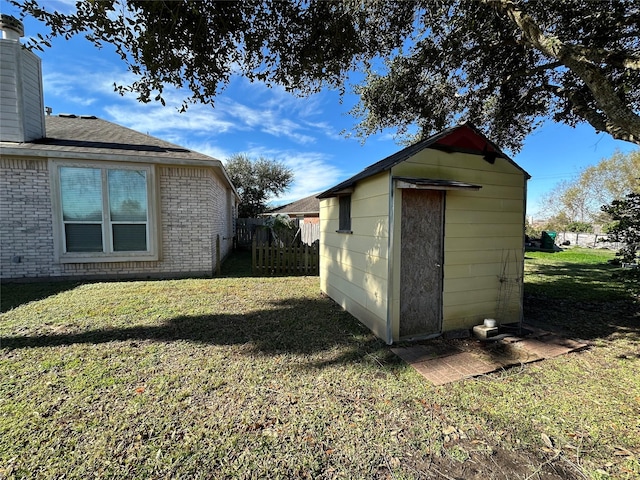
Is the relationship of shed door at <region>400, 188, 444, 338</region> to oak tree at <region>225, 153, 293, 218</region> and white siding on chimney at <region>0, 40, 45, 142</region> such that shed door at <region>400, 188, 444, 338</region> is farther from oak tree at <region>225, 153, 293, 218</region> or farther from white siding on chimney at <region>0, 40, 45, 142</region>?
oak tree at <region>225, 153, 293, 218</region>

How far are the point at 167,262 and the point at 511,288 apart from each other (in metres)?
8.53

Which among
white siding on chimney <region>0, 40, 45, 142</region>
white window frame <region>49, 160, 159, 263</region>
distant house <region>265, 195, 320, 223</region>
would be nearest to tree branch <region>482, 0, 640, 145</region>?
white window frame <region>49, 160, 159, 263</region>

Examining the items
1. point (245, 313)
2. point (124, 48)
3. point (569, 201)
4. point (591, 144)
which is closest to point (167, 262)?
point (245, 313)

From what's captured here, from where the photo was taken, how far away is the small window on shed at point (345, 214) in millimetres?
5301

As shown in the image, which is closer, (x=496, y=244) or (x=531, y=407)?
(x=531, y=407)

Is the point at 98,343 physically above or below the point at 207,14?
below

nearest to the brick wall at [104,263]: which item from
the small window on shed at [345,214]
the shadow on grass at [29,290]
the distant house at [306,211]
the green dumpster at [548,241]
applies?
the shadow on grass at [29,290]

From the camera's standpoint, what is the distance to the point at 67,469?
6.29 feet

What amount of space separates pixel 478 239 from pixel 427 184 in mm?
1522

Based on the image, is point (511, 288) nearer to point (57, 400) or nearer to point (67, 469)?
point (67, 469)

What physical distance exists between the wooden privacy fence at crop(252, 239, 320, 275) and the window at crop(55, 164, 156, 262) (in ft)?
9.77

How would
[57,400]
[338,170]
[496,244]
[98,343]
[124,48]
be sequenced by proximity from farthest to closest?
[338,170], [496,244], [98,343], [124,48], [57,400]

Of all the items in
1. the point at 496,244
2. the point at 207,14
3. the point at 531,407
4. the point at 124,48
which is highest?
the point at 207,14

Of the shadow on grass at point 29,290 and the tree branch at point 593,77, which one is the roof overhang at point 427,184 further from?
the shadow on grass at point 29,290
